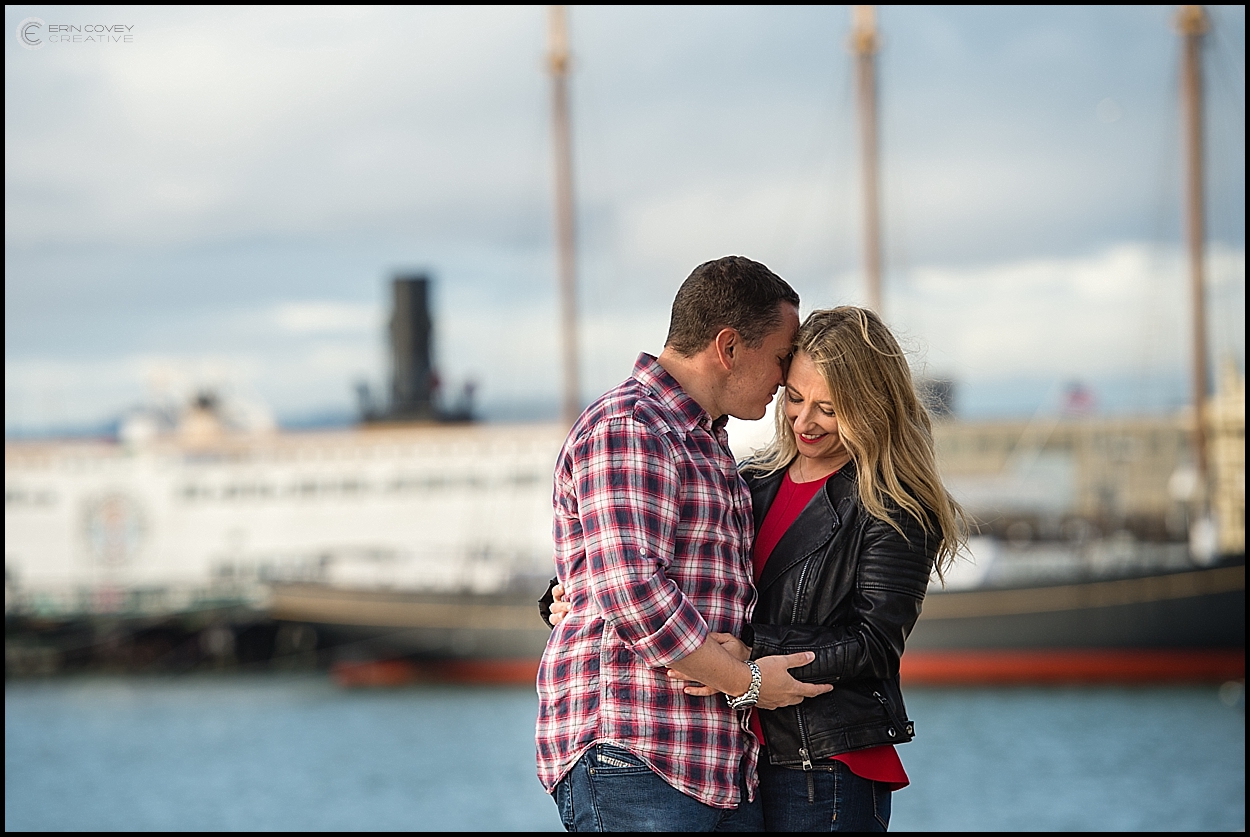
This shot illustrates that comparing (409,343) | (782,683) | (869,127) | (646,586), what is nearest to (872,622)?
(782,683)

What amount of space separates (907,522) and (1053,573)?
23.3 metres

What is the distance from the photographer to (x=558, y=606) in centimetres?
271

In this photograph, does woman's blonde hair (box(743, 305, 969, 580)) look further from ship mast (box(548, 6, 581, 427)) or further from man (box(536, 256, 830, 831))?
Result: ship mast (box(548, 6, 581, 427))

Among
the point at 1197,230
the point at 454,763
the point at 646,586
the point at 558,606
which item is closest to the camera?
the point at 646,586

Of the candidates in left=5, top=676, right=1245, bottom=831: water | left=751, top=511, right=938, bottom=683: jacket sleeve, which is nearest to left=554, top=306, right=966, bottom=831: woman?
left=751, top=511, right=938, bottom=683: jacket sleeve

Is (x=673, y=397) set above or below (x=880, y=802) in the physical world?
above

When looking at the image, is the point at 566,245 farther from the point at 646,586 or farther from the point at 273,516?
the point at 646,586

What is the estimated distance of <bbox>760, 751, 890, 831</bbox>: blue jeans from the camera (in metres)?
2.59

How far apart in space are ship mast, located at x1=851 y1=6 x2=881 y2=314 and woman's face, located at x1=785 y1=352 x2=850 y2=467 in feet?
71.7

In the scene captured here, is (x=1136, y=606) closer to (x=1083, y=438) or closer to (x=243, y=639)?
(x=1083, y=438)

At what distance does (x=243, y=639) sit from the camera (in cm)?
2934

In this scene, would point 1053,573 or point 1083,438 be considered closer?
point 1053,573

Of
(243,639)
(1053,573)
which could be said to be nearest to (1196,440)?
(1053,573)

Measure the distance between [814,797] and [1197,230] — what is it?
24.5 metres
